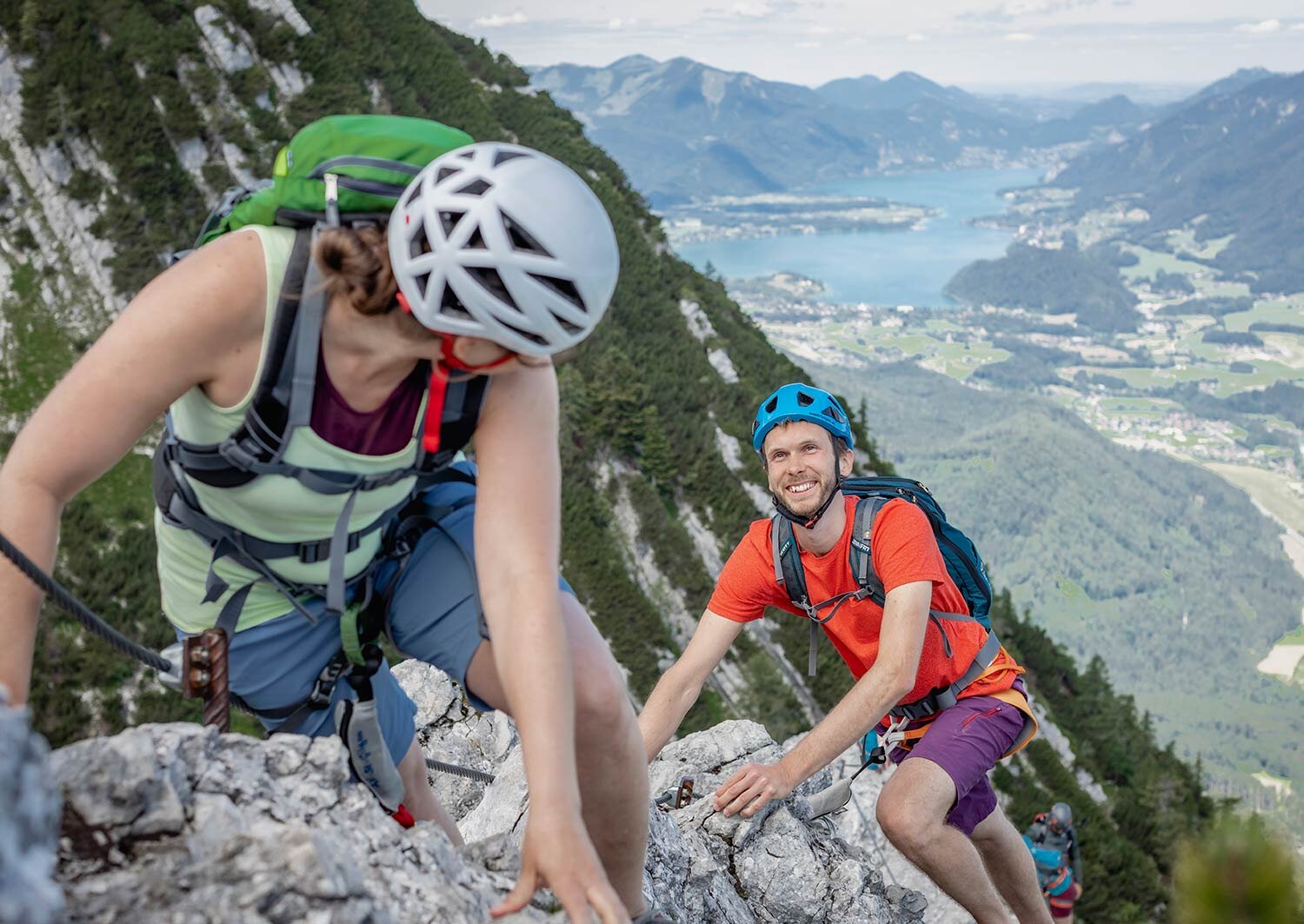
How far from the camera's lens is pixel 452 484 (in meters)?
3.96

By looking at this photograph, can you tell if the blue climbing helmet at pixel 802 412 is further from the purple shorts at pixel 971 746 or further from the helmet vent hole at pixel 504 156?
the helmet vent hole at pixel 504 156

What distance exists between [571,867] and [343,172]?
232 centimetres

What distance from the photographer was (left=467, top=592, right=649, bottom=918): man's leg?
11.4 ft

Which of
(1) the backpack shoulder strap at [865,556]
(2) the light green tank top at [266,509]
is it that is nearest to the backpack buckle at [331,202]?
(2) the light green tank top at [266,509]

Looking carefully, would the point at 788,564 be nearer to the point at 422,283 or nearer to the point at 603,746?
the point at 603,746

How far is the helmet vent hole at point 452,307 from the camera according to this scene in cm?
305

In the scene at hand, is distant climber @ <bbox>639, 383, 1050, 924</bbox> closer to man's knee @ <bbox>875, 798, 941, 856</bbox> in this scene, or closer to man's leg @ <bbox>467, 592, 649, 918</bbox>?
man's knee @ <bbox>875, 798, 941, 856</bbox>

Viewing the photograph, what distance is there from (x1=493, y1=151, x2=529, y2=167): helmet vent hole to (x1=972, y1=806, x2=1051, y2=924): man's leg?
5.22 meters

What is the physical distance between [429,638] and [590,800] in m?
0.87

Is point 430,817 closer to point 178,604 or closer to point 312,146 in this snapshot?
point 178,604

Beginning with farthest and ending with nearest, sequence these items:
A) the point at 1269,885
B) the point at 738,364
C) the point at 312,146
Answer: the point at 738,364 → the point at 312,146 → the point at 1269,885

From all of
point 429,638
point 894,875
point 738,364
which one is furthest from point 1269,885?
point 738,364

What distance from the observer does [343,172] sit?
3.14 m

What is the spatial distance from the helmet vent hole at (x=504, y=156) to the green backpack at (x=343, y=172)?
221mm
